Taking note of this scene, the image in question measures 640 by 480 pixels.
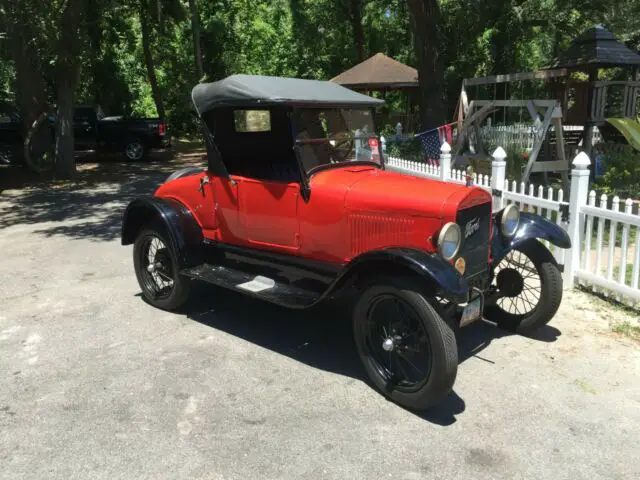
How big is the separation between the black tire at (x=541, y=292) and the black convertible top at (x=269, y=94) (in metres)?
1.78

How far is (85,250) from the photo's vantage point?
7.59m

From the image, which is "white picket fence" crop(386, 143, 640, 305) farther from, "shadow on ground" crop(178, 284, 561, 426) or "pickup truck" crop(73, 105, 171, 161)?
"pickup truck" crop(73, 105, 171, 161)

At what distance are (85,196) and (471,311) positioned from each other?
34.0 feet

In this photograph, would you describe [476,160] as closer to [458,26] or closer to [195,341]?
[195,341]

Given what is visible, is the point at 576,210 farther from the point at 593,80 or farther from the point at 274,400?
the point at 593,80

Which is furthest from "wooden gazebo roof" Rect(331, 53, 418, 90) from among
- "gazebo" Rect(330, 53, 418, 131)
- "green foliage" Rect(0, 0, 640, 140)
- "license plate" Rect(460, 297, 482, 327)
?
"license plate" Rect(460, 297, 482, 327)

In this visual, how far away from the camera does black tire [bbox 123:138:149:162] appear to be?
17.8 m

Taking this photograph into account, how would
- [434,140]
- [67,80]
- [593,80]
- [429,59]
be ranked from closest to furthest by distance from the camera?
[593,80]
[434,140]
[429,59]
[67,80]

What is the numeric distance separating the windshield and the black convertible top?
3.5 inches

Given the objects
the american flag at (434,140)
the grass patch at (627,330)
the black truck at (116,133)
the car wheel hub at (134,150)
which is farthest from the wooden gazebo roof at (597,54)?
the car wheel hub at (134,150)

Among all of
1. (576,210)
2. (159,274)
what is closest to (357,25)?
(576,210)

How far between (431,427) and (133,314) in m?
3.06

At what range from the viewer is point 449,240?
355 centimetres

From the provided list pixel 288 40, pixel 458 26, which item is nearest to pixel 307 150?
pixel 458 26
